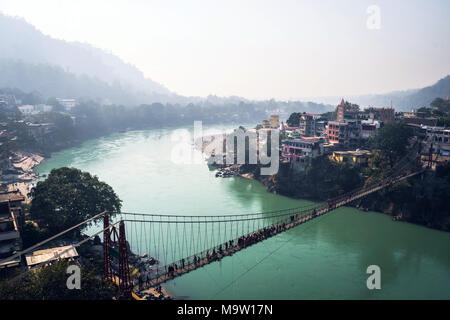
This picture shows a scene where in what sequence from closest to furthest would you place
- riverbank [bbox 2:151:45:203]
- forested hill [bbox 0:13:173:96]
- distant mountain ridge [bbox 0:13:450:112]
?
riverbank [bbox 2:151:45:203], distant mountain ridge [bbox 0:13:450:112], forested hill [bbox 0:13:173:96]

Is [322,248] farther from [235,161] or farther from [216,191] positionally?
[235,161]

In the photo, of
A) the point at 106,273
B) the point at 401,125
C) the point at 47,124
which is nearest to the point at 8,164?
the point at 47,124

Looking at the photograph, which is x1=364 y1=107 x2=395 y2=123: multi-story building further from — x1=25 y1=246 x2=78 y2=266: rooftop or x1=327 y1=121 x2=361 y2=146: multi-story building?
x1=25 y1=246 x2=78 y2=266: rooftop

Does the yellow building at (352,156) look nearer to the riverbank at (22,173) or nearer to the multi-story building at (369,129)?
the multi-story building at (369,129)

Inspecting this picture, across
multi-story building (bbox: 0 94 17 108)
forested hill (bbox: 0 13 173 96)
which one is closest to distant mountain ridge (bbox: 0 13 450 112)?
forested hill (bbox: 0 13 173 96)

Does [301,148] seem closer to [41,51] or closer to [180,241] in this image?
[180,241]

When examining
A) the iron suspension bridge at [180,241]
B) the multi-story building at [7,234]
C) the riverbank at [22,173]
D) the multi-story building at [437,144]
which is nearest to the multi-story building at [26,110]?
the riverbank at [22,173]
